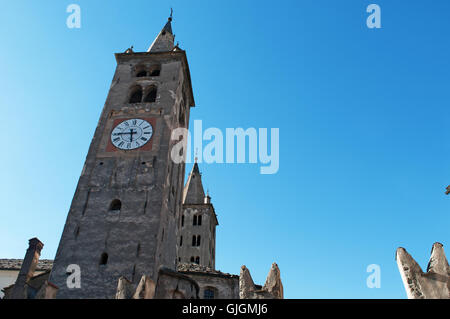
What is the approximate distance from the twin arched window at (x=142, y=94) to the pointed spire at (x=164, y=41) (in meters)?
5.60

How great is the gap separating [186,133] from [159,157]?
21.8 ft

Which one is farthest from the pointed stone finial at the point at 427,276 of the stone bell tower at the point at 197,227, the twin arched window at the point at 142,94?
the stone bell tower at the point at 197,227

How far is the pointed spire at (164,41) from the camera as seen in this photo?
1344 inches

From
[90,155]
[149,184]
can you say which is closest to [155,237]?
[149,184]

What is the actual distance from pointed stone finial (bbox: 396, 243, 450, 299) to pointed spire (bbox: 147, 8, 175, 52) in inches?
1064

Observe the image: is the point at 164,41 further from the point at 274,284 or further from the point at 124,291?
the point at 274,284

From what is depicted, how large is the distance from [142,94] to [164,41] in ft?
27.2

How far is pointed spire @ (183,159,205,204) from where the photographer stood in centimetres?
5507

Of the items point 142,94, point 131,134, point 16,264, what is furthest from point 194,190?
point 131,134

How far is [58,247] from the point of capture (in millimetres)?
21344

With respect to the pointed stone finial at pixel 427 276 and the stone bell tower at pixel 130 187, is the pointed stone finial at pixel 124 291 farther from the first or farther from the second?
the pointed stone finial at pixel 427 276

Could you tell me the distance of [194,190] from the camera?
184ft
